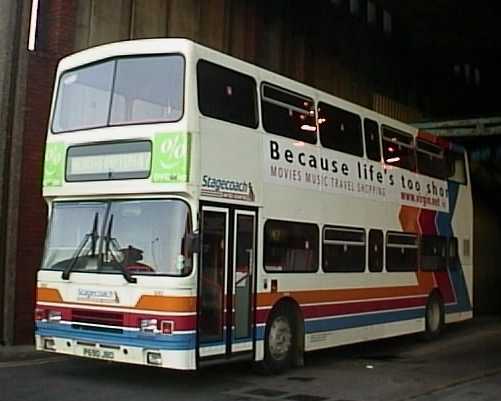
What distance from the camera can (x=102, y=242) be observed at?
387 inches

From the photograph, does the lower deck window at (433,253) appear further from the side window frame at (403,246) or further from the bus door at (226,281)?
the bus door at (226,281)

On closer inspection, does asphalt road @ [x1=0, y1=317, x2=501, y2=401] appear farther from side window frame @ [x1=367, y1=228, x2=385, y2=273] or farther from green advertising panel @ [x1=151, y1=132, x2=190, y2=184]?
green advertising panel @ [x1=151, y1=132, x2=190, y2=184]

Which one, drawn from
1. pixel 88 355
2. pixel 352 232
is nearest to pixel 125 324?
pixel 88 355

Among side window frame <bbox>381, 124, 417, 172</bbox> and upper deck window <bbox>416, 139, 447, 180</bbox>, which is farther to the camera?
upper deck window <bbox>416, 139, 447, 180</bbox>

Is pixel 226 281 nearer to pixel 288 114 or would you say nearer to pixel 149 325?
pixel 149 325

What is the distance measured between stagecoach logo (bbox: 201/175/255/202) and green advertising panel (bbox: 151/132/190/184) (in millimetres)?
361

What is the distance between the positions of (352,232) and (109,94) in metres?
5.07

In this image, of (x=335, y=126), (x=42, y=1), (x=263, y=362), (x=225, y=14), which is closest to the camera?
(x=263, y=362)

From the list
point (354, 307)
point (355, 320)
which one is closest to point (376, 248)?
point (354, 307)

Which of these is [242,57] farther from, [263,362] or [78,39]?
[263,362]

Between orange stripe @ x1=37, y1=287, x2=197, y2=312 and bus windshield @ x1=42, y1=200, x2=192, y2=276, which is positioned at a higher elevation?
bus windshield @ x1=42, y1=200, x2=192, y2=276

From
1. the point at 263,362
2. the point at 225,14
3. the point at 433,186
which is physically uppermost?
the point at 225,14

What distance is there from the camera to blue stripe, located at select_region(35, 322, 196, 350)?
9148 millimetres

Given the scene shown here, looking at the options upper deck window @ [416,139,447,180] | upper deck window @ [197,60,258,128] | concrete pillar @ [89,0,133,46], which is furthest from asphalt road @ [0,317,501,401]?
concrete pillar @ [89,0,133,46]
